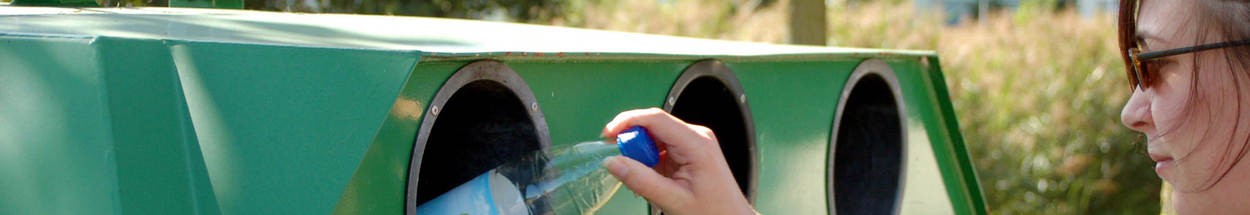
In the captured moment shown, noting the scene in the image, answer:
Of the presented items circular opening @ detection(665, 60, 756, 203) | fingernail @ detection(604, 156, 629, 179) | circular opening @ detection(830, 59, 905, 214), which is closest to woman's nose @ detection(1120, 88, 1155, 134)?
fingernail @ detection(604, 156, 629, 179)

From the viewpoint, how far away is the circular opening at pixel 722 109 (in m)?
2.53

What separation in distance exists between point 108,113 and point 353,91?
12.0 inches

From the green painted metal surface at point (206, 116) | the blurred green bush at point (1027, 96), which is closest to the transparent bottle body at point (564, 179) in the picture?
the green painted metal surface at point (206, 116)

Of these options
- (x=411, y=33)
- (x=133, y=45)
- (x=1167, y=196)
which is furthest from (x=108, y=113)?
(x=1167, y=196)

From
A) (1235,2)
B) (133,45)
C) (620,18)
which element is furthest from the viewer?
(620,18)

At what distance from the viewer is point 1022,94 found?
864 centimetres

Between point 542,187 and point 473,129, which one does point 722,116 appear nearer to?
point 473,129

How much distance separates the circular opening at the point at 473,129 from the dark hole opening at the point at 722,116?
603 mm

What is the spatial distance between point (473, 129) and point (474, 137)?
0.02 m

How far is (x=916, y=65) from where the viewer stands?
359 centimetres

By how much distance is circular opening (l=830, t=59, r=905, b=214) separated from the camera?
3539 mm

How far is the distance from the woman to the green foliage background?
Result: 21.5 ft

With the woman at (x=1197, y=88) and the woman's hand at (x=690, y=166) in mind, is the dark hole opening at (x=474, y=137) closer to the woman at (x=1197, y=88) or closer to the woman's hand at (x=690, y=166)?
the woman's hand at (x=690, y=166)

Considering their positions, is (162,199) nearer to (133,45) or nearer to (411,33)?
(133,45)
